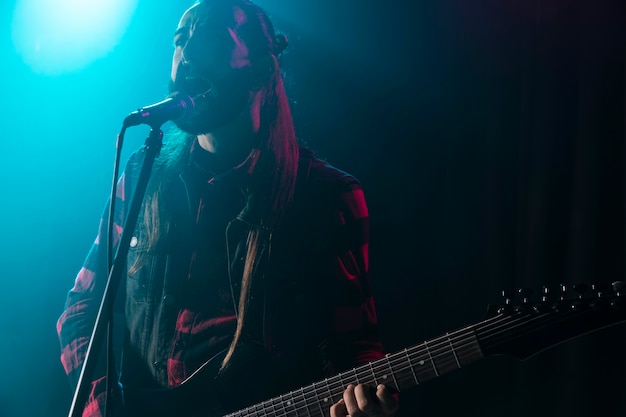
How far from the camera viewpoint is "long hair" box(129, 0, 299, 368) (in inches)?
61.9

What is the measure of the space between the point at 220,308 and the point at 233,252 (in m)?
0.18

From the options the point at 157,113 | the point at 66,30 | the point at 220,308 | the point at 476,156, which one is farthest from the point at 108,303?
the point at 66,30

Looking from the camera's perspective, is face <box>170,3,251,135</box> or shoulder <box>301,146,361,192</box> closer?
shoulder <box>301,146,361,192</box>

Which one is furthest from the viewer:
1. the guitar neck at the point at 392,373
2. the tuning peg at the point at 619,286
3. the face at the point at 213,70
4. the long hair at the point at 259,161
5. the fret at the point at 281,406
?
the face at the point at 213,70

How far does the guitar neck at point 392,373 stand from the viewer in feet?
3.78

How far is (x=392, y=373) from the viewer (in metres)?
1.22

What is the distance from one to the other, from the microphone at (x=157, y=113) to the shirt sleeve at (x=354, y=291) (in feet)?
1.82

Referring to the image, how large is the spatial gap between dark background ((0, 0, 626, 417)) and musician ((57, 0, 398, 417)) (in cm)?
8

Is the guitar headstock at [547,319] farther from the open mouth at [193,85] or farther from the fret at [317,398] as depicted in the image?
the open mouth at [193,85]

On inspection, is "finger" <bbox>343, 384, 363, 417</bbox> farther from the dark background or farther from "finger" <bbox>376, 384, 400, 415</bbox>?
the dark background

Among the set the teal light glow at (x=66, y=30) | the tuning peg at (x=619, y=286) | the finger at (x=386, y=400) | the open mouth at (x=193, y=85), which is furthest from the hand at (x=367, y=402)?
the teal light glow at (x=66, y=30)

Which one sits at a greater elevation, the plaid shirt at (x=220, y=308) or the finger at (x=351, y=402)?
the plaid shirt at (x=220, y=308)

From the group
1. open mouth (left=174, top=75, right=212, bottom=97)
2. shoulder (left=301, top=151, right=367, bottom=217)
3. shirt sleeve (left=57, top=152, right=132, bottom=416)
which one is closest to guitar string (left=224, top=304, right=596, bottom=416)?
shoulder (left=301, top=151, right=367, bottom=217)

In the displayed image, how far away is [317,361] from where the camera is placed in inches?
57.1
